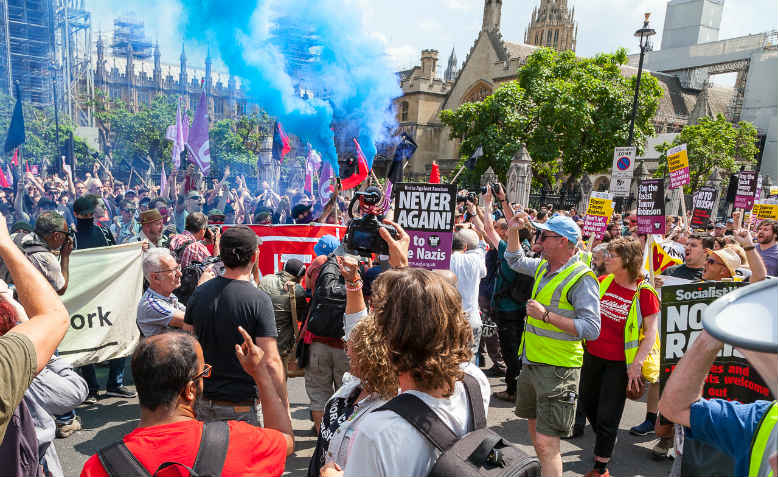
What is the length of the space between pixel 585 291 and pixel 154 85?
57.6 m

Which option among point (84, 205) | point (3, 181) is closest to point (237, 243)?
point (84, 205)

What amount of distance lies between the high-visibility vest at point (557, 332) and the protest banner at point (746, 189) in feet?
33.8

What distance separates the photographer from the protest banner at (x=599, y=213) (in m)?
9.41

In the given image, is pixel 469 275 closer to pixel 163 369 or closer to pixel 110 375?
pixel 163 369

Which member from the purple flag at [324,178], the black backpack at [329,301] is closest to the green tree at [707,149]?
the purple flag at [324,178]

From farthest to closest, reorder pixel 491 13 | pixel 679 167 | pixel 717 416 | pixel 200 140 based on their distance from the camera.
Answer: pixel 491 13 < pixel 200 140 < pixel 679 167 < pixel 717 416

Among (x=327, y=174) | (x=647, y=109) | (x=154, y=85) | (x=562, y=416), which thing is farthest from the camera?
Answer: (x=154, y=85)

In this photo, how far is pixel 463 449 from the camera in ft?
4.91

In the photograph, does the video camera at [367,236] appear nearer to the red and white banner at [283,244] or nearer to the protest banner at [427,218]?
the protest banner at [427,218]

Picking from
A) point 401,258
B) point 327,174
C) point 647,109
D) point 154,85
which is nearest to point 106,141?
point 154,85

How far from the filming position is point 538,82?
32531 millimetres

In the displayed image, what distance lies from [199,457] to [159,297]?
8.20ft

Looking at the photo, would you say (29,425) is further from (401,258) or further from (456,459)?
(401,258)

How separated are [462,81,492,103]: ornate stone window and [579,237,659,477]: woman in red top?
48.9 m
